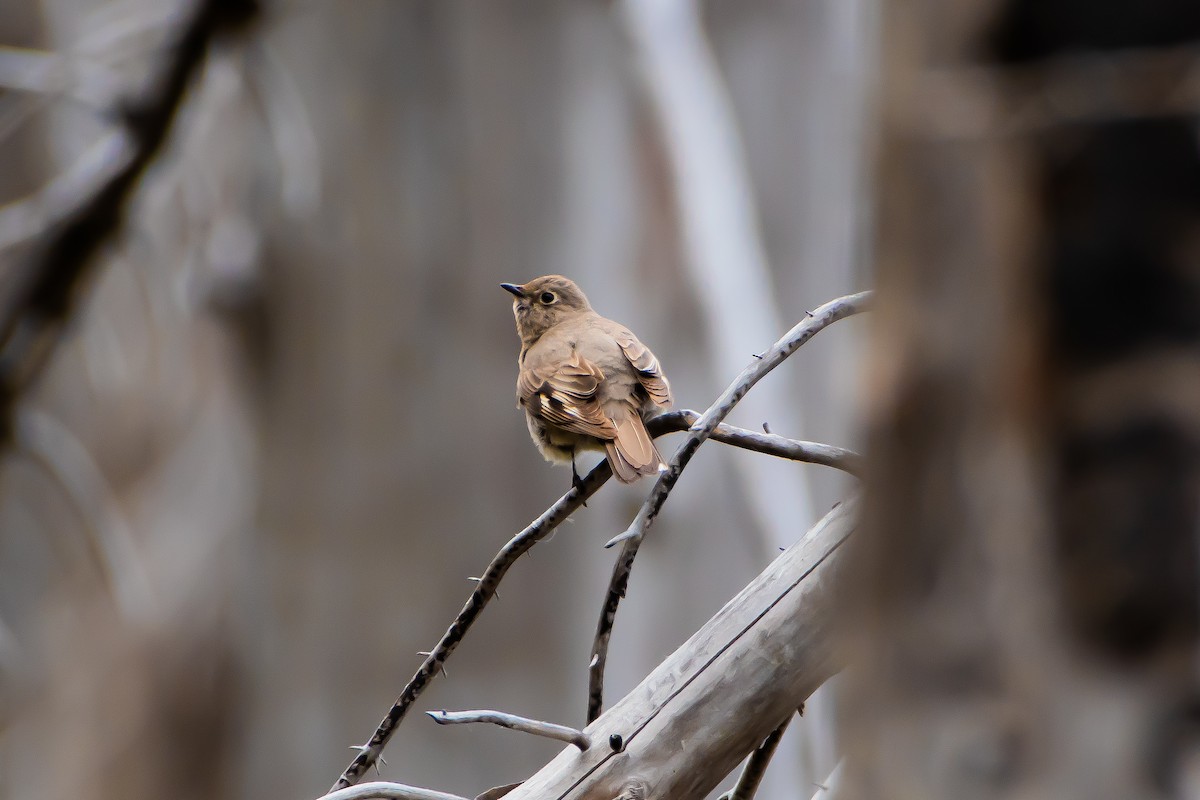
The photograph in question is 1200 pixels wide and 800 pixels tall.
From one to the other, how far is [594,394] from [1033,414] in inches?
80.5

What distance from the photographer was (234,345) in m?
7.48

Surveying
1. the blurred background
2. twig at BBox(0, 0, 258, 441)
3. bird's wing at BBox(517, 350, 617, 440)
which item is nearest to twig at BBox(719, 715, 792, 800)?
bird's wing at BBox(517, 350, 617, 440)

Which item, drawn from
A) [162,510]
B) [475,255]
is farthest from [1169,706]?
[162,510]

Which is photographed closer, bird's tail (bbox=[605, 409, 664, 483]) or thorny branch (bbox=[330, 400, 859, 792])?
thorny branch (bbox=[330, 400, 859, 792])

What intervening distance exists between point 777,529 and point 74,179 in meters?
2.83

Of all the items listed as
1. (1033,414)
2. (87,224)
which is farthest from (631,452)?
(87,224)

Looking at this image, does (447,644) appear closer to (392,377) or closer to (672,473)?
(672,473)

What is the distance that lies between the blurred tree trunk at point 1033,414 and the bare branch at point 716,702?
816 mm

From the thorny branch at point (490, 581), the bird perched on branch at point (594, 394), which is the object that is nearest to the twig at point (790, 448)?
the thorny branch at point (490, 581)

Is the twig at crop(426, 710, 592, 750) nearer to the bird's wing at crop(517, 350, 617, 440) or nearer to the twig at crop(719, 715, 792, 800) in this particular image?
the twig at crop(719, 715, 792, 800)

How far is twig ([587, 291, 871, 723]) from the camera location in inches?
65.0

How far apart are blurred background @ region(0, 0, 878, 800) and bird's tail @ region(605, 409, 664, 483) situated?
3074mm

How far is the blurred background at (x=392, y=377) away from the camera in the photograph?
640 cm

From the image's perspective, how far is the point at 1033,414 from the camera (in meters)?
0.82
